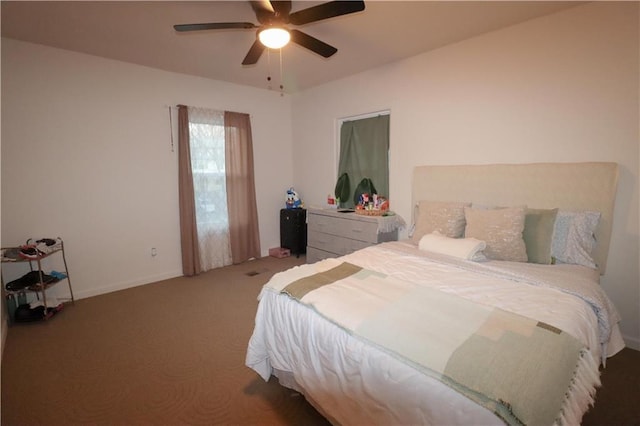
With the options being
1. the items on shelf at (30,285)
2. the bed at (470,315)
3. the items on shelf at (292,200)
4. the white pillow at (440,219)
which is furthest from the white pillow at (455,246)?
the items on shelf at (30,285)

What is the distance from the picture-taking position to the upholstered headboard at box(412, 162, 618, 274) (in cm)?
218

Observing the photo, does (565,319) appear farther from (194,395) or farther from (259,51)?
(259,51)

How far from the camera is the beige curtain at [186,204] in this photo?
3.63 m

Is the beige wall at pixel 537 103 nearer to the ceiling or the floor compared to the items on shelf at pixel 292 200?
nearer to the ceiling

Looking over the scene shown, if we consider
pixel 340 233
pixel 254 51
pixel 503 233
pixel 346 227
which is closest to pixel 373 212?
pixel 346 227

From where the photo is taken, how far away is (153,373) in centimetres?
200

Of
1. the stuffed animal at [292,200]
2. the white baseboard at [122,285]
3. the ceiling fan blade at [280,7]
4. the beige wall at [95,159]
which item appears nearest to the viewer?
the ceiling fan blade at [280,7]

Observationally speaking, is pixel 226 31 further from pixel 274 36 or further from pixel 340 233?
pixel 340 233

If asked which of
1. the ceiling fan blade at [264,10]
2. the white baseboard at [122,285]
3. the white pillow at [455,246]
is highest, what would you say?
the ceiling fan blade at [264,10]

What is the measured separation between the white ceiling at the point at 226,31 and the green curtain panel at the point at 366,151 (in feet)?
2.28

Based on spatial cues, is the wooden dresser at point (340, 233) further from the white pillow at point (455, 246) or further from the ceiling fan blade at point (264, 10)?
the ceiling fan blade at point (264, 10)

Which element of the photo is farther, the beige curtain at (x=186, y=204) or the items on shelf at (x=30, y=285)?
the beige curtain at (x=186, y=204)

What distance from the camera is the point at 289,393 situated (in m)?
1.81

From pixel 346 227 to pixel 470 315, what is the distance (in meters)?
2.28
